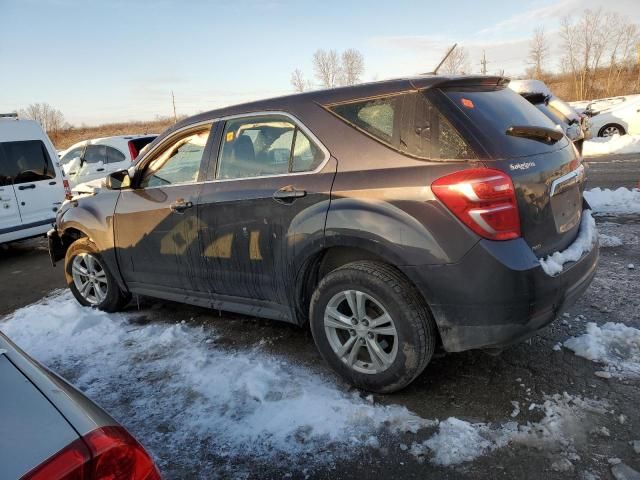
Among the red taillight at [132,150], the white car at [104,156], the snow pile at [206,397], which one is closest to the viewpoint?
the snow pile at [206,397]

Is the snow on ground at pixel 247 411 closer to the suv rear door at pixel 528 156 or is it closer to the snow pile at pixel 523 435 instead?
the snow pile at pixel 523 435

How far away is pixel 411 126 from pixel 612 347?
2.04m

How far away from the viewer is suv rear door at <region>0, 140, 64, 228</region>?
7762 mm

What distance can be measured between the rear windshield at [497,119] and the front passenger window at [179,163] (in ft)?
6.48

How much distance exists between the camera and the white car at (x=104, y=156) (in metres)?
11.0

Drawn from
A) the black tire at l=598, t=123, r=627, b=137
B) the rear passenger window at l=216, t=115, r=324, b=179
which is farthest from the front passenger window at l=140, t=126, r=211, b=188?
the black tire at l=598, t=123, r=627, b=137

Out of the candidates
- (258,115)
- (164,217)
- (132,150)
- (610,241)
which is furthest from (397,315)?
(132,150)

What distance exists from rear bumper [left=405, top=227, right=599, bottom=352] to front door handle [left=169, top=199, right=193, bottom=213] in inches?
74.3

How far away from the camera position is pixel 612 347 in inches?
127

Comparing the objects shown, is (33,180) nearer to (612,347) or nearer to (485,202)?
(485,202)

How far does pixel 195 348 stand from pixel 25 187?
5800 mm

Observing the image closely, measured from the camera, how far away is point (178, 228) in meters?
3.83

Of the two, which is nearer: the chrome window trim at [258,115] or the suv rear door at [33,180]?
the chrome window trim at [258,115]

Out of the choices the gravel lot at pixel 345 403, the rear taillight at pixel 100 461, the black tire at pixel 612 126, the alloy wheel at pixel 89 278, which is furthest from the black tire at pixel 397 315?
the black tire at pixel 612 126
